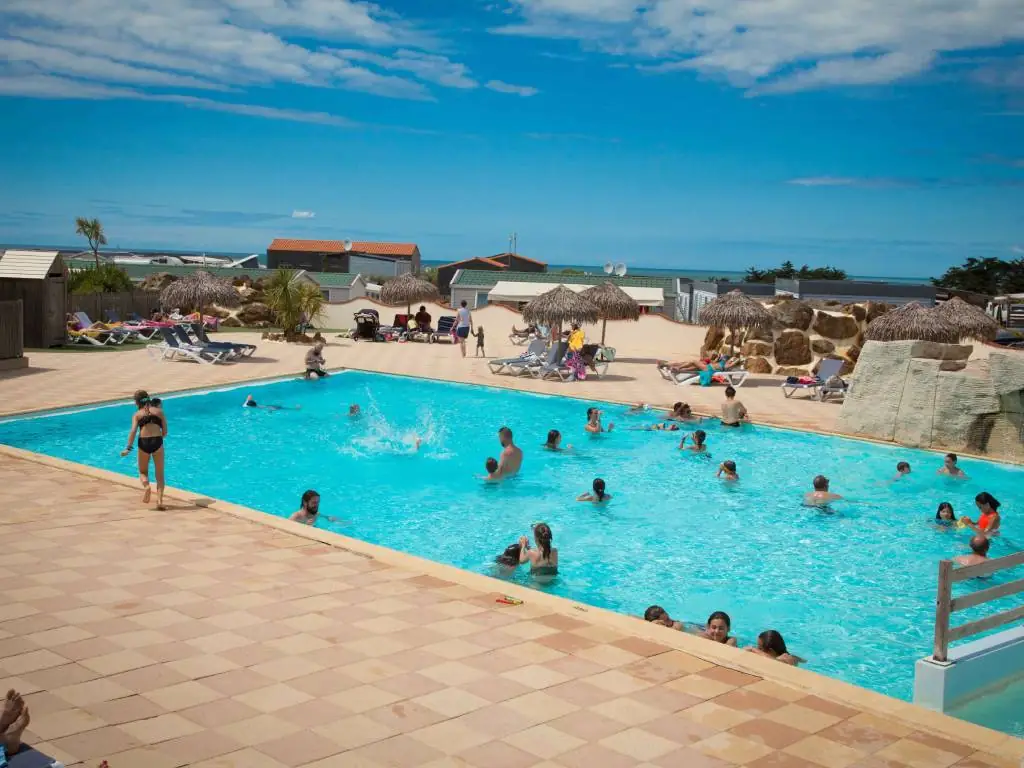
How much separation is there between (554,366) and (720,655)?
52.0 feet

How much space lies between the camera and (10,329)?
63.6ft

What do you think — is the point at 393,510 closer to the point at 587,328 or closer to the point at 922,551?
the point at 922,551

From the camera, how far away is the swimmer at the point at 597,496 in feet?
40.1

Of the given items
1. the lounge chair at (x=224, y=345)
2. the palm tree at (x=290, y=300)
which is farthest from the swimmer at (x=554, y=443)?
the palm tree at (x=290, y=300)

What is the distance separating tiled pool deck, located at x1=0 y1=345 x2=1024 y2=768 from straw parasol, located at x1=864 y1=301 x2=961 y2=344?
15639 millimetres

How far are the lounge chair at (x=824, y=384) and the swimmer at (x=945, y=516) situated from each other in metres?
7.80

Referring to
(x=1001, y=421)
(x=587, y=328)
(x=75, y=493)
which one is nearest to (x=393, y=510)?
(x=75, y=493)

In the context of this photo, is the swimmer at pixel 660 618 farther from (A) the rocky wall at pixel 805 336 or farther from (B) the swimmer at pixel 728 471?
(A) the rocky wall at pixel 805 336

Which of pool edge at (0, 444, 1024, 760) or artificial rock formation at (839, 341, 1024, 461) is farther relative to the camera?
artificial rock formation at (839, 341, 1024, 461)

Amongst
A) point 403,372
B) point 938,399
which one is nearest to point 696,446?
point 938,399

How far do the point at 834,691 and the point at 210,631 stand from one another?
12.2ft

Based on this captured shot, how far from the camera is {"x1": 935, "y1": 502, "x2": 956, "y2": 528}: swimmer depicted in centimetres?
1148

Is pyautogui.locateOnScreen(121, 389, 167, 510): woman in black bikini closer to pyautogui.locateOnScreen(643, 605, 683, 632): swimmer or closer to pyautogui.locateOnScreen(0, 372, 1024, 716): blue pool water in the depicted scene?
pyautogui.locateOnScreen(0, 372, 1024, 716): blue pool water

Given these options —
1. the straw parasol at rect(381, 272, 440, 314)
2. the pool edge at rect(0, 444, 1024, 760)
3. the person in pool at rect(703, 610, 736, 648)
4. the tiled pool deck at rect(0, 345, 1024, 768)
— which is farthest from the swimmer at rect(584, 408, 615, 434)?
the straw parasol at rect(381, 272, 440, 314)
